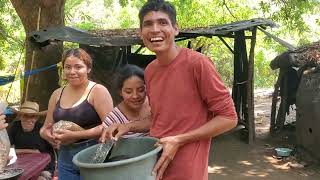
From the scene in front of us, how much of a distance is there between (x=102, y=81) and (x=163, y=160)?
19.2ft

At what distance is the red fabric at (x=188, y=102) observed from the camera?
5.10 ft

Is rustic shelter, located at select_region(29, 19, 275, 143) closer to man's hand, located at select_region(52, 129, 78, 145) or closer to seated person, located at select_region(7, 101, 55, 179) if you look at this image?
seated person, located at select_region(7, 101, 55, 179)

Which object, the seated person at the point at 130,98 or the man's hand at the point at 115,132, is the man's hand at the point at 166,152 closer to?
the man's hand at the point at 115,132

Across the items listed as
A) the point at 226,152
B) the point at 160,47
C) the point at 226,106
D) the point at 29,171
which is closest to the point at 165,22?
the point at 160,47

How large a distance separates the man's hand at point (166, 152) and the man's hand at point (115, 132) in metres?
0.26

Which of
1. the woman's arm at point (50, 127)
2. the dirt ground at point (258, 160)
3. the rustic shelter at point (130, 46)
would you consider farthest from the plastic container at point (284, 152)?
the woman's arm at point (50, 127)

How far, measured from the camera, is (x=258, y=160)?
689 centimetres

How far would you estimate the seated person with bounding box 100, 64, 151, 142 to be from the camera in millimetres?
2041

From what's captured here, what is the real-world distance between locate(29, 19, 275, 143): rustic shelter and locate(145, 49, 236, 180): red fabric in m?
4.49

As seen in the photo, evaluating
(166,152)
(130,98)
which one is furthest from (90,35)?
(166,152)

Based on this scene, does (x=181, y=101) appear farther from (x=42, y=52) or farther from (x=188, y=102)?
(x=42, y=52)

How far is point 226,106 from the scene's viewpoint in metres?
1.56

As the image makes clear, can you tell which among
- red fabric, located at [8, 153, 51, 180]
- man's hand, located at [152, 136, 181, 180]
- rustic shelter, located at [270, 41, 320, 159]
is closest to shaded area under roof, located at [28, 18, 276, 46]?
rustic shelter, located at [270, 41, 320, 159]

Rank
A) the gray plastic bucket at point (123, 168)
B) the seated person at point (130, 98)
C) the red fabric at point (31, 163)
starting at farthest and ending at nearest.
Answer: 1. the red fabric at point (31, 163)
2. the seated person at point (130, 98)
3. the gray plastic bucket at point (123, 168)
